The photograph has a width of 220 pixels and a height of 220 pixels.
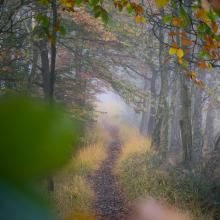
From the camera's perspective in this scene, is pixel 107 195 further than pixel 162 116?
No

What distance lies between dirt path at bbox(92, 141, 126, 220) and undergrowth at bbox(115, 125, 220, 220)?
0.28m

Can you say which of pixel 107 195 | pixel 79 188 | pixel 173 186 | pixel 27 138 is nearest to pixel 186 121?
pixel 173 186

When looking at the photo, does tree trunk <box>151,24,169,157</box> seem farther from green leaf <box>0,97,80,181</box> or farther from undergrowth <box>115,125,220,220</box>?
green leaf <box>0,97,80,181</box>

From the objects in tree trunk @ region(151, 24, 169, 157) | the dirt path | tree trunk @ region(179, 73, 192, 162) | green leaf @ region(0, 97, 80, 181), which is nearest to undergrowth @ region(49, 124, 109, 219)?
the dirt path

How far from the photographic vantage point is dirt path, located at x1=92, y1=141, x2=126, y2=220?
8.66 metres

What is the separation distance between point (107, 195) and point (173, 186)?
185 centimetres

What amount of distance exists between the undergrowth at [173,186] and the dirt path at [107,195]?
0.91 ft

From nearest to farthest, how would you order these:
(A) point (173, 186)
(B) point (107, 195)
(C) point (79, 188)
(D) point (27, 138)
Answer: (D) point (27, 138), (A) point (173, 186), (C) point (79, 188), (B) point (107, 195)

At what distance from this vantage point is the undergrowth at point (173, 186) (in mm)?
8289

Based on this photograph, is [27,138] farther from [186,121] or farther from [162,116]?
[162,116]

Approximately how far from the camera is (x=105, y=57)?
1577 cm

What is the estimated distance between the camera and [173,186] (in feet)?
31.0

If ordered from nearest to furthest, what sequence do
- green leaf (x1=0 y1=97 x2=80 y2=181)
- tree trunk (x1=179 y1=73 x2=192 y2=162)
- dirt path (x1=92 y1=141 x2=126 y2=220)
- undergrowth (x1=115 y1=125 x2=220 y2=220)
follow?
green leaf (x1=0 y1=97 x2=80 y2=181) < undergrowth (x1=115 y1=125 x2=220 y2=220) < dirt path (x1=92 y1=141 x2=126 y2=220) < tree trunk (x1=179 y1=73 x2=192 y2=162)

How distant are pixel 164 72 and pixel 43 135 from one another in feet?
46.9
